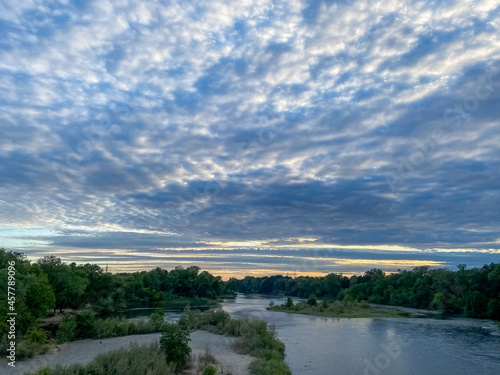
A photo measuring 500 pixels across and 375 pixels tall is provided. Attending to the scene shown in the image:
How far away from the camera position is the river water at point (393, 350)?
27094 mm

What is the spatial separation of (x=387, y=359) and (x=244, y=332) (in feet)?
42.0

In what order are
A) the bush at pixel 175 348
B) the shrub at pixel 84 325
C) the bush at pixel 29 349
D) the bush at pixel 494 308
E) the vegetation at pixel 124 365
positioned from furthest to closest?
the bush at pixel 494 308, the shrub at pixel 84 325, the bush at pixel 29 349, the bush at pixel 175 348, the vegetation at pixel 124 365

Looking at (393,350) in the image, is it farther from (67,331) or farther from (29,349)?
(29,349)

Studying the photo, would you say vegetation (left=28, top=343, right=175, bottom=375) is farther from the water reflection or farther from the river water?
the water reflection

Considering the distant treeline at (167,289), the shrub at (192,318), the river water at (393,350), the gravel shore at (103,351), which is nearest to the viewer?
the gravel shore at (103,351)

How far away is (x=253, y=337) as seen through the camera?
32.0 m

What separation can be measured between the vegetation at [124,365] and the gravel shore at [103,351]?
7.56 ft

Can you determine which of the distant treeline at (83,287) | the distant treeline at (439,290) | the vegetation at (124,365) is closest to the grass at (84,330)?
the distant treeline at (83,287)

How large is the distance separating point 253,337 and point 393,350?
13414 mm

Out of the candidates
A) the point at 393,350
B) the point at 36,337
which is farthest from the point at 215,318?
the point at 36,337

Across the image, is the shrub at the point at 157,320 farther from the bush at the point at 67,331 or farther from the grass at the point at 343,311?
the grass at the point at 343,311

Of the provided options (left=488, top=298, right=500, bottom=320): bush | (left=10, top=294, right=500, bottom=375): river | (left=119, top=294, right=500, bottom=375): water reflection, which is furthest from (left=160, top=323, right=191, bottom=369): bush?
(left=488, top=298, right=500, bottom=320): bush

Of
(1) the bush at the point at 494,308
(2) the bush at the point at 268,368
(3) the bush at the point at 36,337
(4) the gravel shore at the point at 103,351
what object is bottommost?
(1) the bush at the point at 494,308

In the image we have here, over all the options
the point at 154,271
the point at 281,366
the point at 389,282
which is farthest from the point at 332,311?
the point at 154,271
